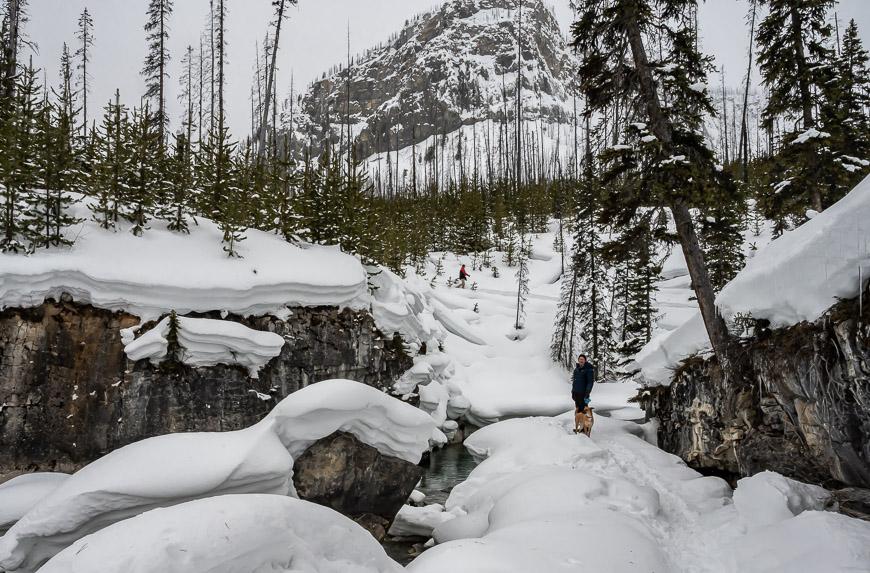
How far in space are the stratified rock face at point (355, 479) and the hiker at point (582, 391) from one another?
13.9 feet

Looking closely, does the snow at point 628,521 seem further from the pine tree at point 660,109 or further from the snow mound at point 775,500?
the pine tree at point 660,109

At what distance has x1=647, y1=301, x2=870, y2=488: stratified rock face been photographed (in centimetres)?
562

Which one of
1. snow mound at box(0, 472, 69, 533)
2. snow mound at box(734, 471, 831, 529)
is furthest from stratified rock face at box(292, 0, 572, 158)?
snow mound at box(734, 471, 831, 529)

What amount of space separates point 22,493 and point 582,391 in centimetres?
1070

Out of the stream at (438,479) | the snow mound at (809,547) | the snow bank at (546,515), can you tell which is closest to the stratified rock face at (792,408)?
the snow mound at (809,547)

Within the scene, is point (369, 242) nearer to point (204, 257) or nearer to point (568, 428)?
point (204, 257)

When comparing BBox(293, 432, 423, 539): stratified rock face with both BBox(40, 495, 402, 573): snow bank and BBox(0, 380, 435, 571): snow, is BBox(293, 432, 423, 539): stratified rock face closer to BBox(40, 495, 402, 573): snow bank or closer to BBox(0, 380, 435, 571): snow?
BBox(0, 380, 435, 571): snow

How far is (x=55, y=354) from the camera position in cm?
810

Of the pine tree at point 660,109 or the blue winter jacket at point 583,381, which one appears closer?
the pine tree at point 660,109

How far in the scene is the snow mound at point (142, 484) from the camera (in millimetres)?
5000

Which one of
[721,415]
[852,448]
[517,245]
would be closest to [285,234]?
[721,415]

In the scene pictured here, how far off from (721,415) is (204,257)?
38.6 ft

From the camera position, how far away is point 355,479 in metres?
7.73

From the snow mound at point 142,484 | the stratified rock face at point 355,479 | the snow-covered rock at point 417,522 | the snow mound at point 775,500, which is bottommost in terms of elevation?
the snow-covered rock at point 417,522
